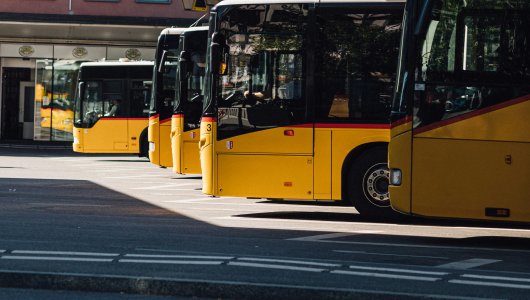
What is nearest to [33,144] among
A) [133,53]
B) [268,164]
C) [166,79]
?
[133,53]

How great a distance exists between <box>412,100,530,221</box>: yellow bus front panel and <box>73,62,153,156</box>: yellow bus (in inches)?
894

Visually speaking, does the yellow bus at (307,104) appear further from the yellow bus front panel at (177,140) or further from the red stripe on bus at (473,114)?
the yellow bus front panel at (177,140)

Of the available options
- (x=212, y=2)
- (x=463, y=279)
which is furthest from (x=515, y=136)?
(x=212, y=2)

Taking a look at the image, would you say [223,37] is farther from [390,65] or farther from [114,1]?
[114,1]

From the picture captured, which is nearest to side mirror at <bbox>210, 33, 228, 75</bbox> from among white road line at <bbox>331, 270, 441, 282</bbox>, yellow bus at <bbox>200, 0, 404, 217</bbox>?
yellow bus at <bbox>200, 0, 404, 217</bbox>

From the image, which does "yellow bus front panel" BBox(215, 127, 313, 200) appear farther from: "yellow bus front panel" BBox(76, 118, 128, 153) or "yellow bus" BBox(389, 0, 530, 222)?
"yellow bus front panel" BBox(76, 118, 128, 153)

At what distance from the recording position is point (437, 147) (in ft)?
43.2

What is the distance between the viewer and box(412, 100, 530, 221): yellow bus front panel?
41.9 ft

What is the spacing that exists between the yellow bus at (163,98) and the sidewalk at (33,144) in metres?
19.2

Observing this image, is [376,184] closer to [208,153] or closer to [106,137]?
[208,153]

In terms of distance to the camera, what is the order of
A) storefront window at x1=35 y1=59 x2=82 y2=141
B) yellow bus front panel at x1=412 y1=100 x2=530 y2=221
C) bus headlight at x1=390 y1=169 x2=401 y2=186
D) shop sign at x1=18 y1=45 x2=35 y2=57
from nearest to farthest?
1. yellow bus front panel at x1=412 y1=100 x2=530 y2=221
2. bus headlight at x1=390 y1=169 x2=401 y2=186
3. storefront window at x1=35 y1=59 x2=82 y2=141
4. shop sign at x1=18 y1=45 x2=35 y2=57

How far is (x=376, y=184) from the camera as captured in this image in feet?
54.0

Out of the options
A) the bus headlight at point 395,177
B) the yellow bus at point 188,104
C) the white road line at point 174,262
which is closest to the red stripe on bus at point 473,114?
the bus headlight at point 395,177

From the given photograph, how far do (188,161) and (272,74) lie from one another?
6.10 m
